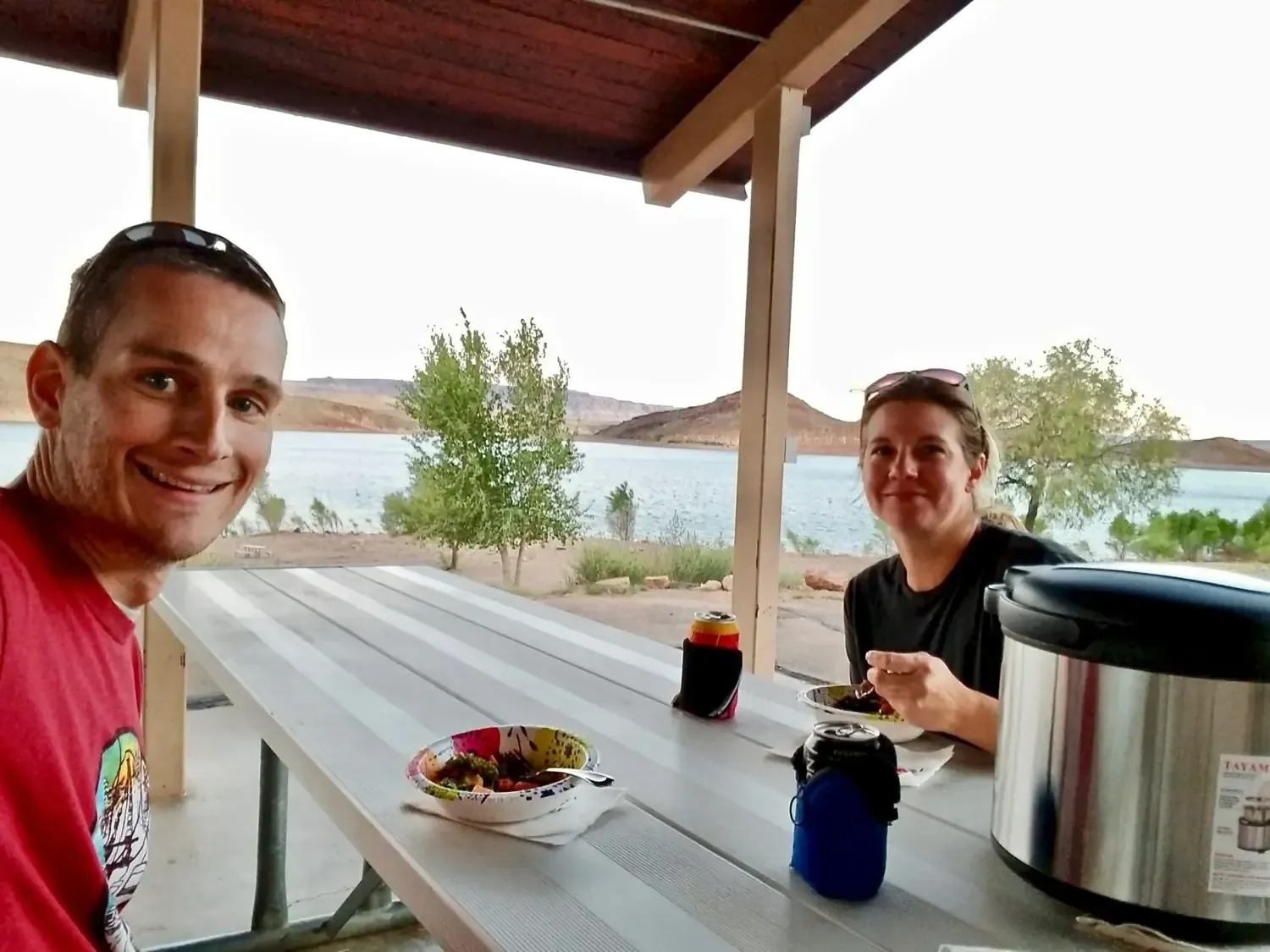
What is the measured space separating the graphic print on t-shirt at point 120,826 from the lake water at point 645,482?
6.13 ft

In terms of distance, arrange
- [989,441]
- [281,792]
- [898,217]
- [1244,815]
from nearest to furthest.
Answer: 1. [1244,815]
2. [989,441]
3. [281,792]
4. [898,217]

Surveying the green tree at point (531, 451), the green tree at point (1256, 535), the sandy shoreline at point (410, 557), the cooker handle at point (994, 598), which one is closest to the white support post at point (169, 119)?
the sandy shoreline at point (410, 557)

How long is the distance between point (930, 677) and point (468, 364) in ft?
7.95

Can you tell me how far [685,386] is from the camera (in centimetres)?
343

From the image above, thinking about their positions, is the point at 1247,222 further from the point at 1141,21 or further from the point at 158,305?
the point at 158,305

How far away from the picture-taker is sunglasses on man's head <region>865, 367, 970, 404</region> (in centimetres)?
165

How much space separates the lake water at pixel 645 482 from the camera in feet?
9.03

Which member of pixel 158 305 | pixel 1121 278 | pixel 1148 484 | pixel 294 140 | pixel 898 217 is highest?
pixel 294 140

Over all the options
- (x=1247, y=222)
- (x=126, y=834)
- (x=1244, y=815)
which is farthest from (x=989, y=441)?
(x=126, y=834)

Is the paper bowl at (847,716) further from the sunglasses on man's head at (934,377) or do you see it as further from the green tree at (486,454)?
the green tree at (486,454)

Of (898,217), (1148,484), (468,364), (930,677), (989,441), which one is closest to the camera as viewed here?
(930,677)

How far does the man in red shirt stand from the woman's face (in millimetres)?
1128

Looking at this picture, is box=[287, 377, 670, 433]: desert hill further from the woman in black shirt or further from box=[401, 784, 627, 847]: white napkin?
box=[401, 784, 627, 847]: white napkin

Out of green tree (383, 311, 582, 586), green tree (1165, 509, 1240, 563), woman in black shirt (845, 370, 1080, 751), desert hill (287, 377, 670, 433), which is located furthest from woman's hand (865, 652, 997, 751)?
desert hill (287, 377, 670, 433)
